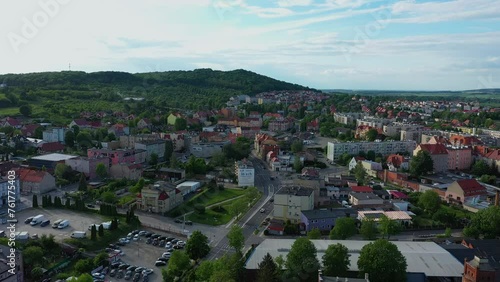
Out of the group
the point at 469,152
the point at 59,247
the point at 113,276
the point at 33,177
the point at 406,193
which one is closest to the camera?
the point at 113,276

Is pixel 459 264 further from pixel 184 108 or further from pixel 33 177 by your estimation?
pixel 184 108

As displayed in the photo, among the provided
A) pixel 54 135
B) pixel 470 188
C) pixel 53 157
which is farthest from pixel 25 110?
→ pixel 470 188

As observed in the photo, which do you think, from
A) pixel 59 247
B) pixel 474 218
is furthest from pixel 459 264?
pixel 59 247

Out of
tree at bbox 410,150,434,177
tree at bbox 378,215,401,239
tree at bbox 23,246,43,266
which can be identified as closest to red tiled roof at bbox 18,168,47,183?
tree at bbox 23,246,43,266

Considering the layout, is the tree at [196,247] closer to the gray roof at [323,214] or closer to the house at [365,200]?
the gray roof at [323,214]

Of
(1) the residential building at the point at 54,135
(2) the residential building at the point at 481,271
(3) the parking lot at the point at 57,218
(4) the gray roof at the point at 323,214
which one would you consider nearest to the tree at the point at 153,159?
(1) the residential building at the point at 54,135

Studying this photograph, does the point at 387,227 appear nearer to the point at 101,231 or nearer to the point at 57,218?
the point at 101,231
